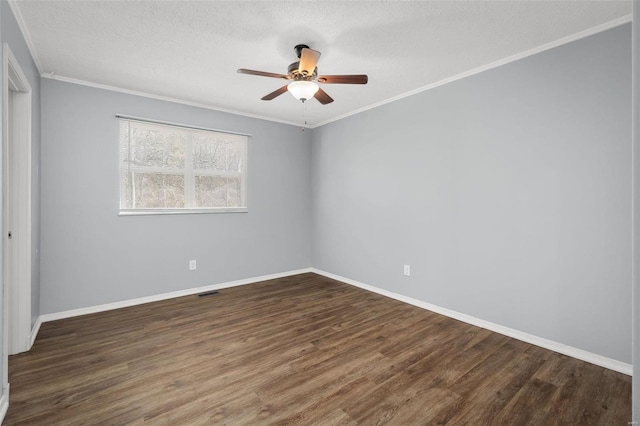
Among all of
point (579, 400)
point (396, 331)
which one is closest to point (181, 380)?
point (396, 331)

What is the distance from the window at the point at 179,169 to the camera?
3.54m

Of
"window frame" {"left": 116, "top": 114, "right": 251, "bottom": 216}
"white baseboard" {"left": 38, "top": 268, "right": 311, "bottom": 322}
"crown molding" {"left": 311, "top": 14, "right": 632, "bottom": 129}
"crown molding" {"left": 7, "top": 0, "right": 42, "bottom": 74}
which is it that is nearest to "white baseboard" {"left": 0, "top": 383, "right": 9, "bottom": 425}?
"white baseboard" {"left": 38, "top": 268, "right": 311, "bottom": 322}

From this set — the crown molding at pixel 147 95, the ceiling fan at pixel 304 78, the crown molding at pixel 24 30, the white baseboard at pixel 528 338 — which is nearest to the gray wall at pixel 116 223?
the crown molding at pixel 147 95

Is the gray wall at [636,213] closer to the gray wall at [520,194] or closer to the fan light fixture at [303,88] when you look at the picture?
the gray wall at [520,194]

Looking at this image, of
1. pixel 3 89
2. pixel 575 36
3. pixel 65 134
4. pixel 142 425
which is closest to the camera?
pixel 142 425

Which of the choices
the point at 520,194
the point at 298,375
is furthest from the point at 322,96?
the point at 298,375

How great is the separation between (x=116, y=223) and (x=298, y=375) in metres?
2.79

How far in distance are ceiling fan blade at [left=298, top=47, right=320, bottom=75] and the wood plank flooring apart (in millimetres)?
2276

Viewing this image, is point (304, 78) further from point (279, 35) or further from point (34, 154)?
point (34, 154)

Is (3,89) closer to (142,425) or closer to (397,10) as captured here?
(142,425)

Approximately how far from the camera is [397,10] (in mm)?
2035

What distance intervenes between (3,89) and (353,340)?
3.04 metres

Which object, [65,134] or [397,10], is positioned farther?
[65,134]

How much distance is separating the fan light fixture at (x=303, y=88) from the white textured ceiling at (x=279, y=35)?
35 centimetres
